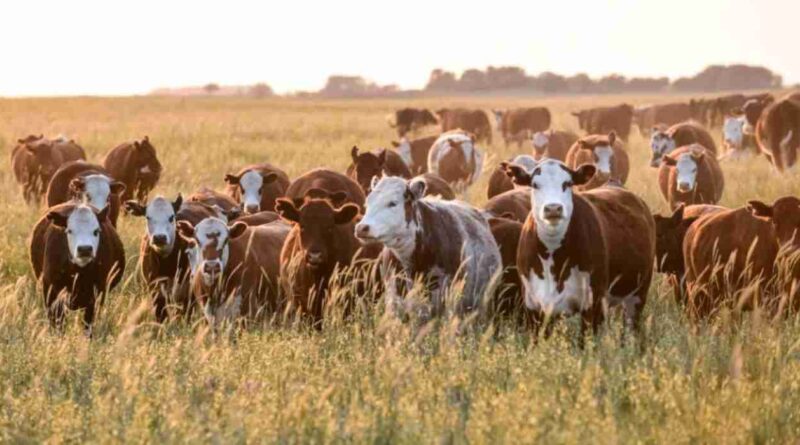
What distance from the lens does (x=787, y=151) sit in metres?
22.0

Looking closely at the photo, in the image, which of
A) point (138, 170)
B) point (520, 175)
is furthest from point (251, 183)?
point (520, 175)

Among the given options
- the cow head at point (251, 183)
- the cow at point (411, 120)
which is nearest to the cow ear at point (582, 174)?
the cow head at point (251, 183)

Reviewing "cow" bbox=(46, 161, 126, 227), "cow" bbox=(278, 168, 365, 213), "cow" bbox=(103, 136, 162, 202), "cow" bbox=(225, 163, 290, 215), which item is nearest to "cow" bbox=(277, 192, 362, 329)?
"cow" bbox=(46, 161, 126, 227)

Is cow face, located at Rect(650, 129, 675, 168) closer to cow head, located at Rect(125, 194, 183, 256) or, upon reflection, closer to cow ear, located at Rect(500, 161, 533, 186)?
cow head, located at Rect(125, 194, 183, 256)

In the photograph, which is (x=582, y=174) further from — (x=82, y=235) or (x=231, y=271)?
(x=82, y=235)

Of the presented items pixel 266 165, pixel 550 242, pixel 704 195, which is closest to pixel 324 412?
pixel 550 242

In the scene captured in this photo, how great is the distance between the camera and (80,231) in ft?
29.8

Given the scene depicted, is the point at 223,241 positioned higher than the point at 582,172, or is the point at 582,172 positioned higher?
the point at 582,172

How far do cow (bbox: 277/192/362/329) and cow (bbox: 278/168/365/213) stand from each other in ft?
11.8

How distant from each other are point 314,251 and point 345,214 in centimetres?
42

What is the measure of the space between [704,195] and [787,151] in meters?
6.93

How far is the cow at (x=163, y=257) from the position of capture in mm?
9562

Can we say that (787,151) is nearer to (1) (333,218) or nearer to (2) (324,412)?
(1) (333,218)

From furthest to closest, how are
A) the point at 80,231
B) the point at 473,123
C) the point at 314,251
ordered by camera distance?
the point at 473,123 → the point at 80,231 → the point at 314,251
